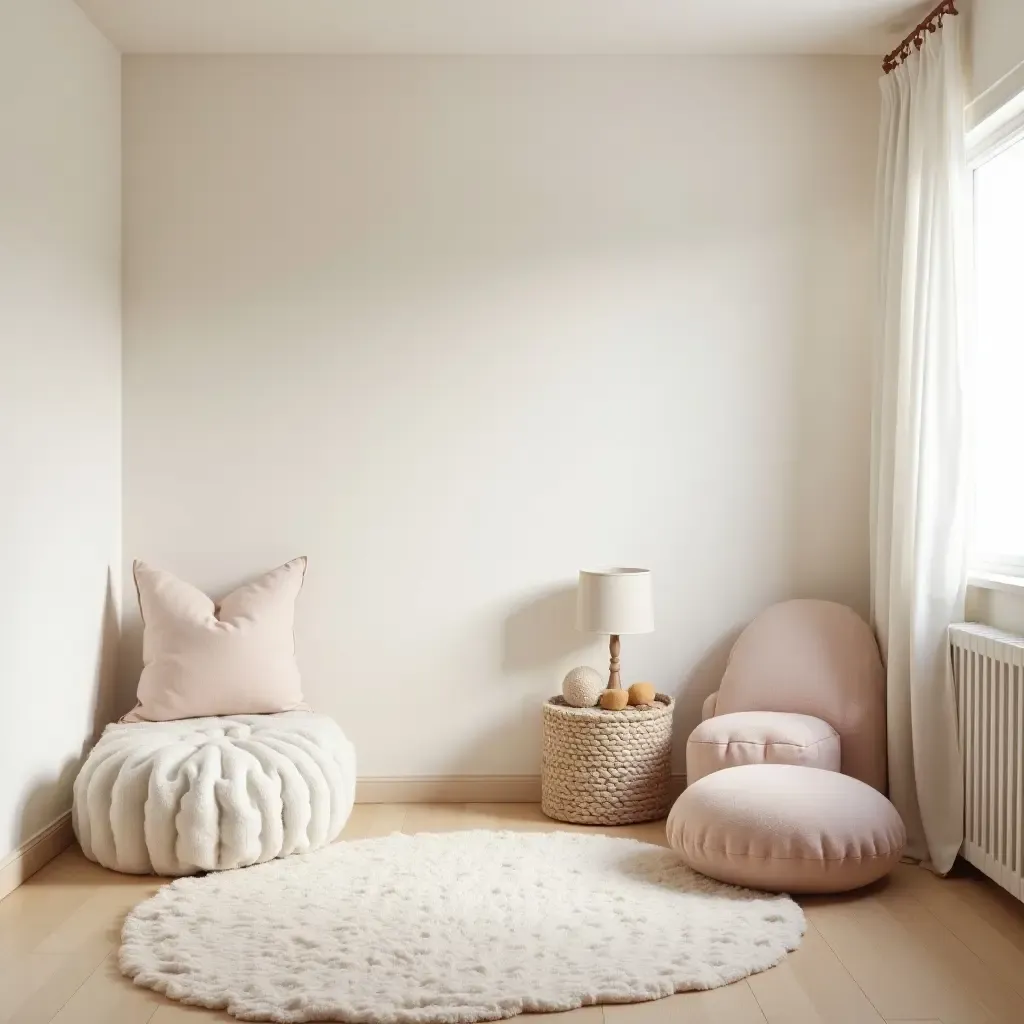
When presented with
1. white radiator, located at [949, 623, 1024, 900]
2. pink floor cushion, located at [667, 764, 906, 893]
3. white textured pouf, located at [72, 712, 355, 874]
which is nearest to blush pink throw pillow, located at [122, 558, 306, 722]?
white textured pouf, located at [72, 712, 355, 874]

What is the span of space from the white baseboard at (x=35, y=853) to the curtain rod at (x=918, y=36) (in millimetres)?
3655

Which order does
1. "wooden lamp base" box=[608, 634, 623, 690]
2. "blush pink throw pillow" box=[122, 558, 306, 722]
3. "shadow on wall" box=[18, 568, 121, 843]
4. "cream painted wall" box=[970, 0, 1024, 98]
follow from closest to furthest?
1. "cream painted wall" box=[970, 0, 1024, 98]
2. "shadow on wall" box=[18, 568, 121, 843]
3. "blush pink throw pillow" box=[122, 558, 306, 722]
4. "wooden lamp base" box=[608, 634, 623, 690]

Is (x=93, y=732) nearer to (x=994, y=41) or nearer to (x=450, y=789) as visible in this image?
(x=450, y=789)

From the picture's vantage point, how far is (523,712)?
13.6 feet

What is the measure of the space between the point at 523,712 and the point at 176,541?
1411mm

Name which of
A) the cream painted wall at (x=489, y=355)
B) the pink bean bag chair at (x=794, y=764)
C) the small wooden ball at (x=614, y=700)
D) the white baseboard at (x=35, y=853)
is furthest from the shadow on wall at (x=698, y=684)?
the white baseboard at (x=35, y=853)

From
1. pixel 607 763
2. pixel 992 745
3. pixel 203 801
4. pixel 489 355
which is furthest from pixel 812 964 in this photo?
pixel 489 355

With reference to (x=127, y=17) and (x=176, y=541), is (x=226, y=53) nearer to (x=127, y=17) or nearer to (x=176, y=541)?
(x=127, y=17)

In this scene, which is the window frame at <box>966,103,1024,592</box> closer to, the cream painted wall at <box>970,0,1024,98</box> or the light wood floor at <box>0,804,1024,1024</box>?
the cream painted wall at <box>970,0,1024,98</box>

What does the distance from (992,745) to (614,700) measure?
123 cm

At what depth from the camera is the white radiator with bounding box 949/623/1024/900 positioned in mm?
2918

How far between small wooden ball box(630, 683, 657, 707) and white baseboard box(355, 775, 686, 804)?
0.39 meters

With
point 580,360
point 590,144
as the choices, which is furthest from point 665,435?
point 590,144

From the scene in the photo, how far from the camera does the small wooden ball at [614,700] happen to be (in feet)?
12.6
